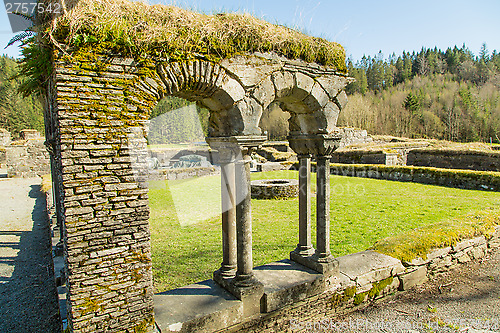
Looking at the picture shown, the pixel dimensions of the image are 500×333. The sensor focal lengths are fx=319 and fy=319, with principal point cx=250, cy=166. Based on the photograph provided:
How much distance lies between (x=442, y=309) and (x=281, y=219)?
5704 millimetres

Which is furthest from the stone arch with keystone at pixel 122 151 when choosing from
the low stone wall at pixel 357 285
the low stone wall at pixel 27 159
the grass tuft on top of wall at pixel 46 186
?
the low stone wall at pixel 27 159

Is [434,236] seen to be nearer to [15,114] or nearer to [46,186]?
[46,186]

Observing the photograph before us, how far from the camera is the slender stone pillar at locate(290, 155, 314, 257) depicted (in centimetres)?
531

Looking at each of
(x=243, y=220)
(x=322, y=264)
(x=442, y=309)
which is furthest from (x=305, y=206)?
(x=442, y=309)

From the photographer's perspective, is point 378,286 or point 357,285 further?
point 378,286

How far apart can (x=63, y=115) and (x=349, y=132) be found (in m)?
34.8

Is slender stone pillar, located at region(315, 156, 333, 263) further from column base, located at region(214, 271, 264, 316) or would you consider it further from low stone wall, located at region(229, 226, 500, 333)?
column base, located at region(214, 271, 264, 316)

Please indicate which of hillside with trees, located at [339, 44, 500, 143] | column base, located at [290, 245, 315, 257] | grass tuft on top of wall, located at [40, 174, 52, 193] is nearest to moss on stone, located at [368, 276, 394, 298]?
column base, located at [290, 245, 315, 257]

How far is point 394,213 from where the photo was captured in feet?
35.9

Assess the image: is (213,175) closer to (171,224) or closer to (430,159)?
(171,224)

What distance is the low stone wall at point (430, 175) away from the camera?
569 inches

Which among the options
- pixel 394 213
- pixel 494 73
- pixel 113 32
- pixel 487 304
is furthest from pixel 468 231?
pixel 494 73

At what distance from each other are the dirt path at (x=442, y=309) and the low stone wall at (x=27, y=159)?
24698 millimetres

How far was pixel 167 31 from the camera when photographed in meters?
3.65
